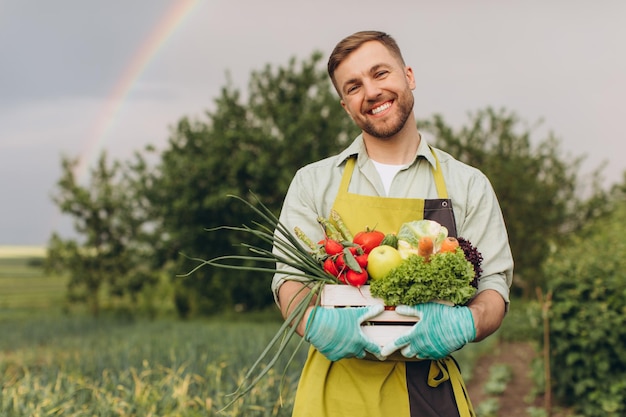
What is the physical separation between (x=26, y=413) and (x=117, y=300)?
15.4 metres

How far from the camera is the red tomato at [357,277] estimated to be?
7.08 feet

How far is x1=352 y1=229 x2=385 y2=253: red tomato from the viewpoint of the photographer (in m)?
2.25

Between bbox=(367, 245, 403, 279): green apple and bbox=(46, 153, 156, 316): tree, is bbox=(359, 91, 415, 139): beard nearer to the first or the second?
bbox=(367, 245, 403, 279): green apple

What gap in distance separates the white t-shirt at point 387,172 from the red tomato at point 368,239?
379 millimetres

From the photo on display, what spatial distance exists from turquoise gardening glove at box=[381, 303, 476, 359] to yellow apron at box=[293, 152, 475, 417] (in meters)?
0.22

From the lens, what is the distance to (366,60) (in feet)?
8.34

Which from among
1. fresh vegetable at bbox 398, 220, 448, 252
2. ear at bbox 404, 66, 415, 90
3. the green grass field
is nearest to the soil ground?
the green grass field

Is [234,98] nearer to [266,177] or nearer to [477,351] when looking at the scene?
[266,177]

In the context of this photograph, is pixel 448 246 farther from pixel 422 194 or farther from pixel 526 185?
A: pixel 526 185

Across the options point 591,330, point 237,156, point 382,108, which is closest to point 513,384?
point 591,330

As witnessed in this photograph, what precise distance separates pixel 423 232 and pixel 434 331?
32 centimetres

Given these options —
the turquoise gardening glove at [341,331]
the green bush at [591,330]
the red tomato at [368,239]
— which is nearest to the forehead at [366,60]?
the red tomato at [368,239]

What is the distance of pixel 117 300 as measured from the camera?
18.7 meters

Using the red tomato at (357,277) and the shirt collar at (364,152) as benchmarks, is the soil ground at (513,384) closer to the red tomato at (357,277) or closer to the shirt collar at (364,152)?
the shirt collar at (364,152)
